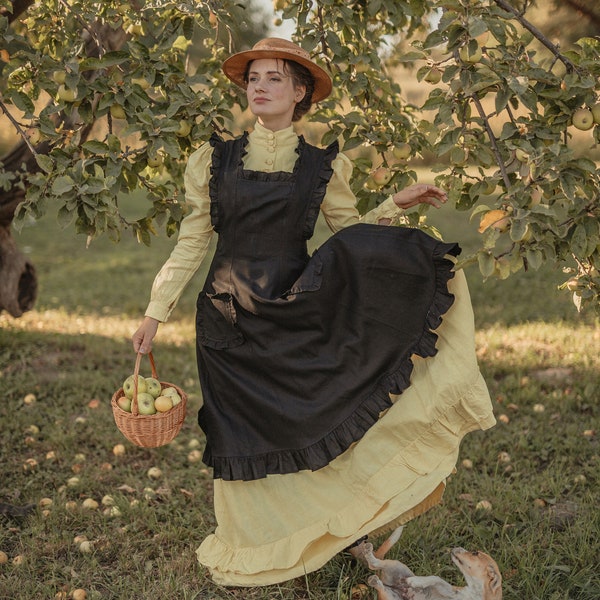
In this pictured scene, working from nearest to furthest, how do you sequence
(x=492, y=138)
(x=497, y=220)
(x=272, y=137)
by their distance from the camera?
(x=497, y=220) < (x=492, y=138) < (x=272, y=137)

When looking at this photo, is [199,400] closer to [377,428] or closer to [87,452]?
[87,452]

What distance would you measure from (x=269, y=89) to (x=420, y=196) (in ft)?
2.02

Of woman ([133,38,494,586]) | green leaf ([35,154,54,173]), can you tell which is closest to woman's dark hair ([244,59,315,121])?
woman ([133,38,494,586])

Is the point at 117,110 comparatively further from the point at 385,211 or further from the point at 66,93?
the point at 385,211

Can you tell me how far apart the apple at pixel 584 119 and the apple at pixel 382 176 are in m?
0.78

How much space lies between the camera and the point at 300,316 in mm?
2441

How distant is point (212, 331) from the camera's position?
259 centimetres

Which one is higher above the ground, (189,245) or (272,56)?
(272,56)

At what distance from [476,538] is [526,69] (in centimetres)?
182

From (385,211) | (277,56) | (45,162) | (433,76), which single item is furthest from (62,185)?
(433,76)

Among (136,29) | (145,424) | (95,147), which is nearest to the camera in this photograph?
(145,424)

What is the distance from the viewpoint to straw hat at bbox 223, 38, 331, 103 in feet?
8.02

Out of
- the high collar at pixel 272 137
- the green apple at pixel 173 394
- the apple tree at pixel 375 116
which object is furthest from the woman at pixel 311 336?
the apple tree at pixel 375 116

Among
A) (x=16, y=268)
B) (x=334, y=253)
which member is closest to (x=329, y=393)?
(x=334, y=253)
